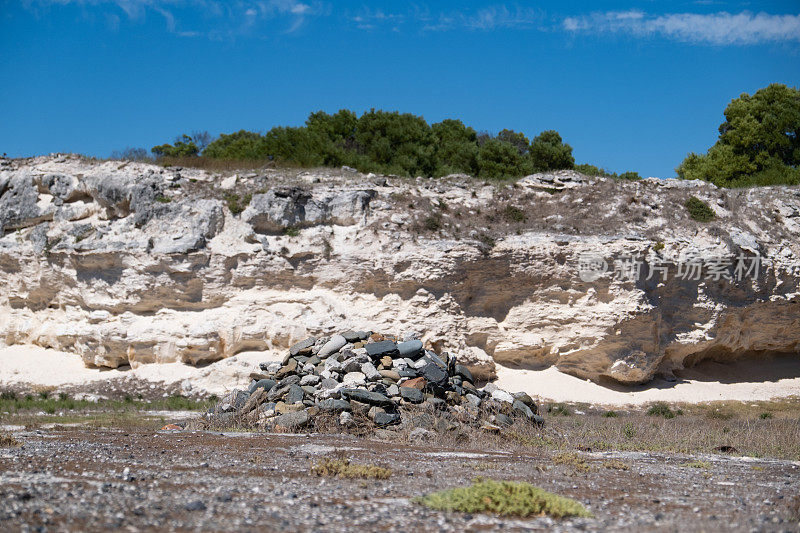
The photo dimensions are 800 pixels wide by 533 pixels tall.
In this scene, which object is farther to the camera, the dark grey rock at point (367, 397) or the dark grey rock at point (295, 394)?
the dark grey rock at point (295, 394)

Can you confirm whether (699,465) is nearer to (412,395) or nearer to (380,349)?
(412,395)

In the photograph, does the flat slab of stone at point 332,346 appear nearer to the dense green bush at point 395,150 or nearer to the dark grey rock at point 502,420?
the dark grey rock at point 502,420

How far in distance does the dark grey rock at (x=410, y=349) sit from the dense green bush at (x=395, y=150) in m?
11.5

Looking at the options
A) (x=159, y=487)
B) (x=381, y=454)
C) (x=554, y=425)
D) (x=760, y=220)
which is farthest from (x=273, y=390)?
(x=760, y=220)

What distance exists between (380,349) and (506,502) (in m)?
8.64

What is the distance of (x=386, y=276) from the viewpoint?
19.0m

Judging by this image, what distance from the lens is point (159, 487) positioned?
20.3ft

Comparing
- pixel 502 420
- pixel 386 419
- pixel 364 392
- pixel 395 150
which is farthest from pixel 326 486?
pixel 395 150

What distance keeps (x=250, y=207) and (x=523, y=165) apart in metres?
13.3

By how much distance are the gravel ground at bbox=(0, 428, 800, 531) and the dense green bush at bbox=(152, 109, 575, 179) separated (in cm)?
1684

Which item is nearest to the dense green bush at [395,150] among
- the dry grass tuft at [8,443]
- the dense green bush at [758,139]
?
the dense green bush at [758,139]

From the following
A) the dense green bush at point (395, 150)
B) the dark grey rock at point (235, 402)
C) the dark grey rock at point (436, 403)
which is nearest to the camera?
the dark grey rock at point (436, 403)

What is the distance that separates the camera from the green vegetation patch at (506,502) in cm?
553

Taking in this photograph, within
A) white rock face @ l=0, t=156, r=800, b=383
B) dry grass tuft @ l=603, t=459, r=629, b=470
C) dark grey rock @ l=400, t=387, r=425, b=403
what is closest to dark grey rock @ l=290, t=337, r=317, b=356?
dark grey rock @ l=400, t=387, r=425, b=403
